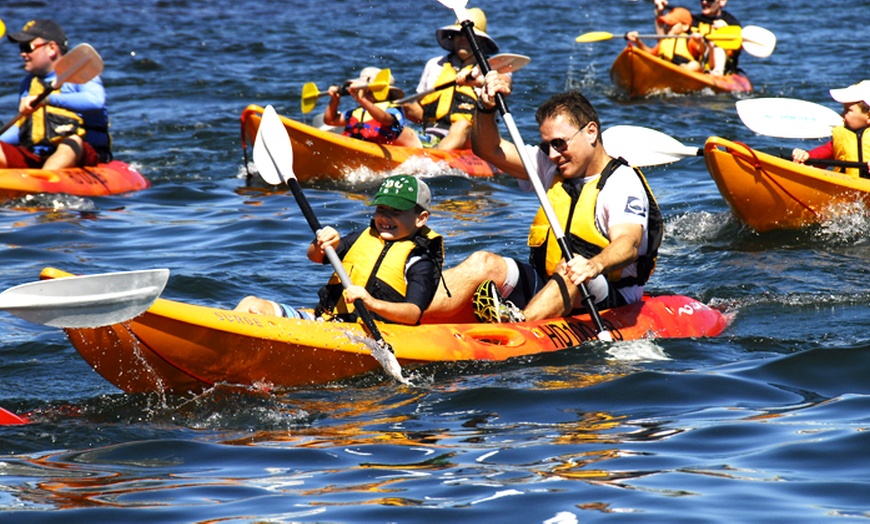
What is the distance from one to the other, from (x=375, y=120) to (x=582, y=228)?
4644 millimetres

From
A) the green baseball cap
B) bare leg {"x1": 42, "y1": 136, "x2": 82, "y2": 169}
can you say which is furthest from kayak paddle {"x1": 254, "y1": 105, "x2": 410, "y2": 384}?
bare leg {"x1": 42, "y1": 136, "x2": 82, "y2": 169}

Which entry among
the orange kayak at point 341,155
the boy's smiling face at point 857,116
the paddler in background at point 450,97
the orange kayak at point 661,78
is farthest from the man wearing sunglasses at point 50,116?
the orange kayak at point 661,78

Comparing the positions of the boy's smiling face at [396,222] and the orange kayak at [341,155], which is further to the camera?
the orange kayak at [341,155]

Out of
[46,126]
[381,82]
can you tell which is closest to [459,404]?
[381,82]

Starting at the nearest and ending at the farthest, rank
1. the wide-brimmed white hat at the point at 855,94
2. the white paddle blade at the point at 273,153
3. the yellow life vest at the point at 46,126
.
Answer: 1. the white paddle blade at the point at 273,153
2. the wide-brimmed white hat at the point at 855,94
3. the yellow life vest at the point at 46,126

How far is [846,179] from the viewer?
8.09 meters

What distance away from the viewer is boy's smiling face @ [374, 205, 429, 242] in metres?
5.34

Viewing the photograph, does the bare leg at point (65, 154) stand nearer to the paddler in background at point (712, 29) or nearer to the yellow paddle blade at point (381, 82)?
the yellow paddle blade at point (381, 82)

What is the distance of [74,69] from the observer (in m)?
8.78

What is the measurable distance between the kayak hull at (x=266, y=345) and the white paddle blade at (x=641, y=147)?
1461 millimetres

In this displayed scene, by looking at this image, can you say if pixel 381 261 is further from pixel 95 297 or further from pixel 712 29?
pixel 712 29

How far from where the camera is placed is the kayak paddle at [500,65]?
972 cm

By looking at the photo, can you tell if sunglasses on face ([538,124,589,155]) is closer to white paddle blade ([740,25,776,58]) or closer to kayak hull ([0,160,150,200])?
kayak hull ([0,160,150,200])

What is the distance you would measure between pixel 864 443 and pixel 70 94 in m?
6.67
